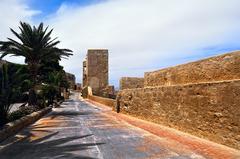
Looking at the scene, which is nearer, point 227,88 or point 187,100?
point 227,88

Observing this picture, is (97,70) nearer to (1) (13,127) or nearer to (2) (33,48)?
(2) (33,48)

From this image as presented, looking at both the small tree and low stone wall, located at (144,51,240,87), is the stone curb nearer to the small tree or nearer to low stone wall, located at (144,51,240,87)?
the small tree

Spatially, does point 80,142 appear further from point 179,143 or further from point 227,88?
point 227,88

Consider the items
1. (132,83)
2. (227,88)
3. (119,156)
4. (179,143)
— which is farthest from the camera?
(132,83)

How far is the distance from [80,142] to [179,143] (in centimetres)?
275

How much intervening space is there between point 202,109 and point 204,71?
137 cm

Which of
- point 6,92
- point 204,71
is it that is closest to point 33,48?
point 6,92

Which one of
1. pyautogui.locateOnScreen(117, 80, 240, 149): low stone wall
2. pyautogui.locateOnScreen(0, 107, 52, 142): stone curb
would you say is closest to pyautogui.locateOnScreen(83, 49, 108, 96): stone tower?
pyautogui.locateOnScreen(0, 107, 52, 142): stone curb

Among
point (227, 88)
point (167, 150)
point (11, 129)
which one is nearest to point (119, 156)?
point (167, 150)

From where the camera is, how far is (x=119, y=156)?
7309 mm

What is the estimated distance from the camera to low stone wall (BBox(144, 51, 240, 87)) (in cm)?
891

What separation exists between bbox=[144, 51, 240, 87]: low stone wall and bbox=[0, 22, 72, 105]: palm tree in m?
10.5

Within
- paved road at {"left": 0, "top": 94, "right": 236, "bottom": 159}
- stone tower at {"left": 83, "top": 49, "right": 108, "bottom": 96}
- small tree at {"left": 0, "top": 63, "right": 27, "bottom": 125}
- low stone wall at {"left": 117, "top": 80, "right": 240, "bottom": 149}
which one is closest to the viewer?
paved road at {"left": 0, "top": 94, "right": 236, "bottom": 159}

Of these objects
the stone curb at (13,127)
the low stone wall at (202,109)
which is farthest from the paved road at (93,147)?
the low stone wall at (202,109)
